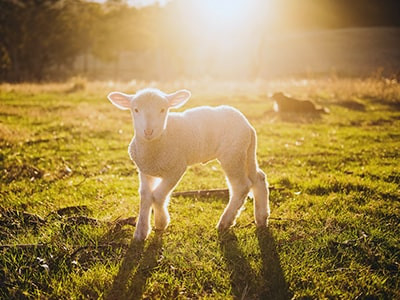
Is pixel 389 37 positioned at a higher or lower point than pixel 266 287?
higher

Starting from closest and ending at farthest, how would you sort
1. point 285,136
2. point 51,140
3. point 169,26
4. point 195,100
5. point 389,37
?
1. point 51,140
2. point 285,136
3. point 195,100
4. point 389,37
5. point 169,26

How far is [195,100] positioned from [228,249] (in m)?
13.5

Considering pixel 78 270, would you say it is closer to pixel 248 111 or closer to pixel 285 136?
pixel 285 136

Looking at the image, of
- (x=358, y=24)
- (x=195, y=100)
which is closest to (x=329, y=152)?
(x=195, y=100)

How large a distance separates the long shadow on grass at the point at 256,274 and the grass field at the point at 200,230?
0.01 meters

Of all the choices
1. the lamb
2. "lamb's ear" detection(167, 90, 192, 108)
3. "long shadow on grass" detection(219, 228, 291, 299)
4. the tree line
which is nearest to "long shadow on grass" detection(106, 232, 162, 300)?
the lamb

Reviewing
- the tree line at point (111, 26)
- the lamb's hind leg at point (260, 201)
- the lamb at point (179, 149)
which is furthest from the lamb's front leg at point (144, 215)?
the tree line at point (111, 26)

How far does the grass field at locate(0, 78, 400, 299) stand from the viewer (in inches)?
122

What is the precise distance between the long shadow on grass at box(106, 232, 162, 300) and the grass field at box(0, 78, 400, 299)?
0.4 inches

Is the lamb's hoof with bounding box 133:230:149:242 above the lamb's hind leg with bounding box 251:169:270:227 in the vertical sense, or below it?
below

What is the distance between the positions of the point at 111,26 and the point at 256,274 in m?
49.3

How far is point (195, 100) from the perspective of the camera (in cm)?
1686

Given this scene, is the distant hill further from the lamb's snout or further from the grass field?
the lamb's snout

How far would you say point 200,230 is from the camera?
166 inches
